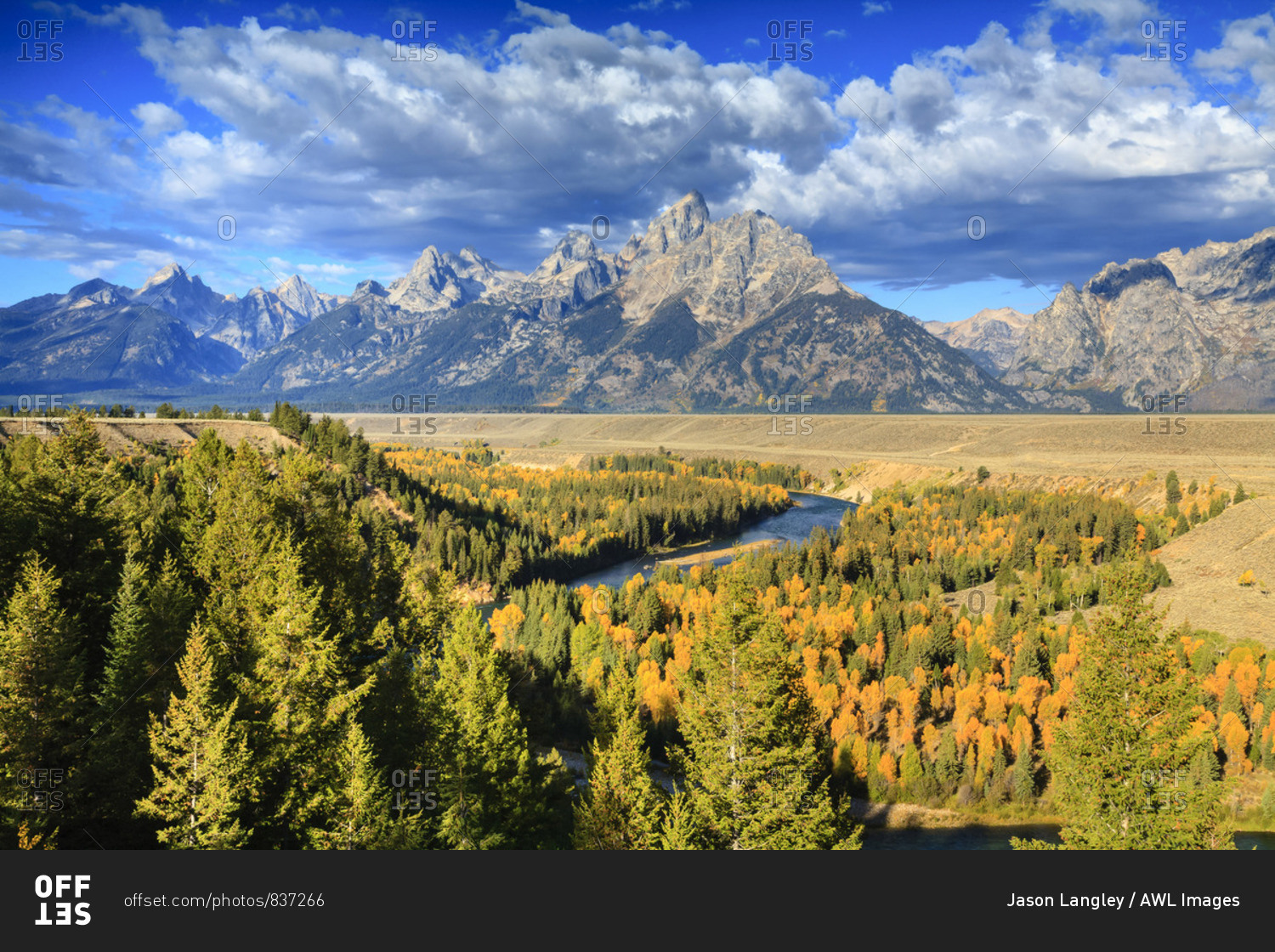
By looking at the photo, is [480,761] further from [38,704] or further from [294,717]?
[38,704]

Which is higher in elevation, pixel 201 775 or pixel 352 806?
pixel 201 775

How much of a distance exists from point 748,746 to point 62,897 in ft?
64.3

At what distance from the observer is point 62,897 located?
14633 millimetres

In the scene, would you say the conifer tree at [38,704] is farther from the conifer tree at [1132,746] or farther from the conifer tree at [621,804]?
the conifer tree at [1132,746]

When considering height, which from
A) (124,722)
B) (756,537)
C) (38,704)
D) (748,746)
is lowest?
(756,537)

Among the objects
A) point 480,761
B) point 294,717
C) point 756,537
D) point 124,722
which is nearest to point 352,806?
point 294,717

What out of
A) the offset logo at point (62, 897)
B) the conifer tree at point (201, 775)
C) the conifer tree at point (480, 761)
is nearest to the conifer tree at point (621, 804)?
the conifer tree at point (480, 761)

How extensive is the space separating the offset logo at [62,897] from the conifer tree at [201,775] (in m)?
8.45

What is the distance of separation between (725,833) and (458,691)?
44.8 ft

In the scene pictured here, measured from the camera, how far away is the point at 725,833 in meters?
26.6

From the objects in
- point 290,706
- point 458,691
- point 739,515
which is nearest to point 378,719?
point 458,691

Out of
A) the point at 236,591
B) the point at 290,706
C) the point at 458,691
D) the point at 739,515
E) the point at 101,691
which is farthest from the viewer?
the point at 739,515

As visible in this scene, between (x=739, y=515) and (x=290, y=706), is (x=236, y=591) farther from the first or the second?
(x=739, y=515)

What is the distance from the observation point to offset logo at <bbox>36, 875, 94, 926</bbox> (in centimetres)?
1435
